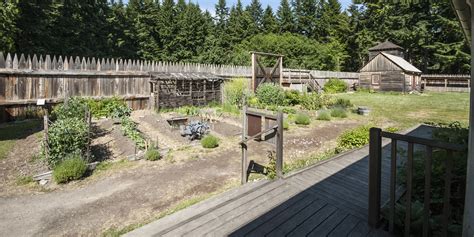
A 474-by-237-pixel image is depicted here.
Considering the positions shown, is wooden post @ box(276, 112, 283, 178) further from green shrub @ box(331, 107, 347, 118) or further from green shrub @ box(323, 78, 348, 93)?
green shrub @ box(323, 78, 348, 93)

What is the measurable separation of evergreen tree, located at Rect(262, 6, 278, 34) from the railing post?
4887 centimetres

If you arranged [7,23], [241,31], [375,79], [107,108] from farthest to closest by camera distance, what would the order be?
[241,31] → [375,79] → [7,23] → [107,108]

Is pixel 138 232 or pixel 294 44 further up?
pixel 294 44

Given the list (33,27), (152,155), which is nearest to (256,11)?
(33,27)

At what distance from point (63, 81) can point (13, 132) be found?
11.4ft

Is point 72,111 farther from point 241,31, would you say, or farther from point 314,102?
point 241,31

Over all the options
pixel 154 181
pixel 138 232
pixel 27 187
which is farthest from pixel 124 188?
pixel 138 232

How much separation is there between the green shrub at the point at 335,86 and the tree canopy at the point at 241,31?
1003 cm

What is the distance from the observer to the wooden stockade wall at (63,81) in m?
10.2

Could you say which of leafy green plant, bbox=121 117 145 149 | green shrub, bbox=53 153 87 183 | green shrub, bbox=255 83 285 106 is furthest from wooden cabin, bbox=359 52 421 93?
green shrub, bbox=53 153 87 183

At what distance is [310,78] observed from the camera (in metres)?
26.0

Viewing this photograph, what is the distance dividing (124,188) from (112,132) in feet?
14.6

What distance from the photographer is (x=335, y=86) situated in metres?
28.3

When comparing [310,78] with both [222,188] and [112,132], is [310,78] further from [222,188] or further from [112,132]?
[222,188]
